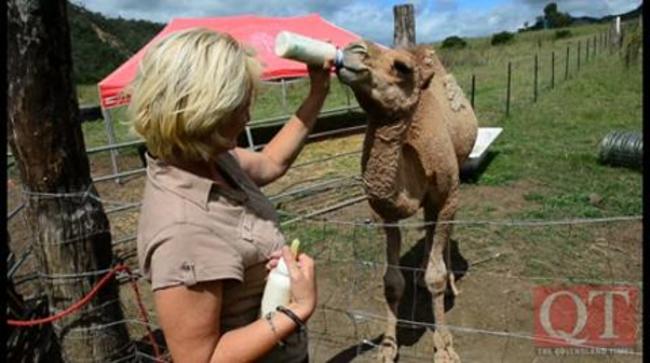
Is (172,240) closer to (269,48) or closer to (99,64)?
(269,48)

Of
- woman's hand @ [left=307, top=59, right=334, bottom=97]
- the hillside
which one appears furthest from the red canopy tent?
the hillside

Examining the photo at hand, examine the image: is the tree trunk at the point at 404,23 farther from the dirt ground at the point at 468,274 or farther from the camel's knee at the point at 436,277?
the camel's knee at the point at 436,277

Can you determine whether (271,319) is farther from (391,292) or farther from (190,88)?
(391,292)

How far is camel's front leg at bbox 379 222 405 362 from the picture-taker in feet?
12.6

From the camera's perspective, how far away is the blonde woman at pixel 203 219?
141 cm

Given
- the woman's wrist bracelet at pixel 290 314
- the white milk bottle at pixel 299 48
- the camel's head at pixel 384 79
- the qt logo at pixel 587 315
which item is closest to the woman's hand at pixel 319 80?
the white milk bottle at pixel 299 48

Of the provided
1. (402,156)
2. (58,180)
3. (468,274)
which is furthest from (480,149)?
(58,180)

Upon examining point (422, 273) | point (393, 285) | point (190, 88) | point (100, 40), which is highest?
point (100, 40)

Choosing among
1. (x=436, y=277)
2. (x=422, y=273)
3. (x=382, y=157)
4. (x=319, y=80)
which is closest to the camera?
(x=319, y=80)

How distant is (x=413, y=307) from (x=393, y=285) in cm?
71

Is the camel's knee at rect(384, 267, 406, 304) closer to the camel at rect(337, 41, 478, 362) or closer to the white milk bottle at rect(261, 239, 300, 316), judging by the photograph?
the camel at rect(337, 41, 478, 362)

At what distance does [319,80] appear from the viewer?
2195 mm

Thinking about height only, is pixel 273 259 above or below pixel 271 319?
above

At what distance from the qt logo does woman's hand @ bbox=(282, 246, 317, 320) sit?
241cm
